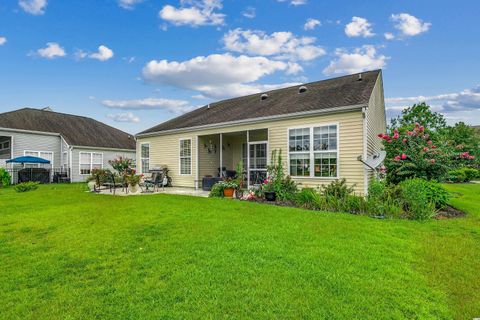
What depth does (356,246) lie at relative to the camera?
459cm

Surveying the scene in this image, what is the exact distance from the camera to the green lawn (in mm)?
2729

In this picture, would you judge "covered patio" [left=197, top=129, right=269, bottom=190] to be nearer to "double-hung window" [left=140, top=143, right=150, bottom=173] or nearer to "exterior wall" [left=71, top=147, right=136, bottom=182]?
"double-hung window" [left=140, top=143, right=150, bottom=173]

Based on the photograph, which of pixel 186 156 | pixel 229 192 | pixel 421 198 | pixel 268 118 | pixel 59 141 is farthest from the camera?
pixel 59 141

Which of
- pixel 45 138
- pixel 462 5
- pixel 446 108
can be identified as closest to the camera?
pixel 462 5

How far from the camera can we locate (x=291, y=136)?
10.9m

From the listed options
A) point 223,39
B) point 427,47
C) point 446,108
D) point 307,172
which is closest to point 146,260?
point 307,172

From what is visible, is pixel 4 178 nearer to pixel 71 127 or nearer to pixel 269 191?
pixel 71 127

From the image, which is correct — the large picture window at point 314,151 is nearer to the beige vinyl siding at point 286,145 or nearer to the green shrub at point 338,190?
the beige vinyl siding at point 286,145

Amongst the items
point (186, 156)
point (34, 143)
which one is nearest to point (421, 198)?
point (186, 156)

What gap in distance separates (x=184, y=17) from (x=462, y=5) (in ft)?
39.6

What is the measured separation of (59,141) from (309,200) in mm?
21953

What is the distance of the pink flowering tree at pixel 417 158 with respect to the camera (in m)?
8.80

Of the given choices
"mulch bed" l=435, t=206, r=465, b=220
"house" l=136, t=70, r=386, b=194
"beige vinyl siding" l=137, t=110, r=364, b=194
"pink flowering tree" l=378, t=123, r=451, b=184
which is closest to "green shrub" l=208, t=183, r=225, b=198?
"house" l=136, t=70, r=386, b=194

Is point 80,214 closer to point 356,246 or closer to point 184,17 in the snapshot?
point 356,246
